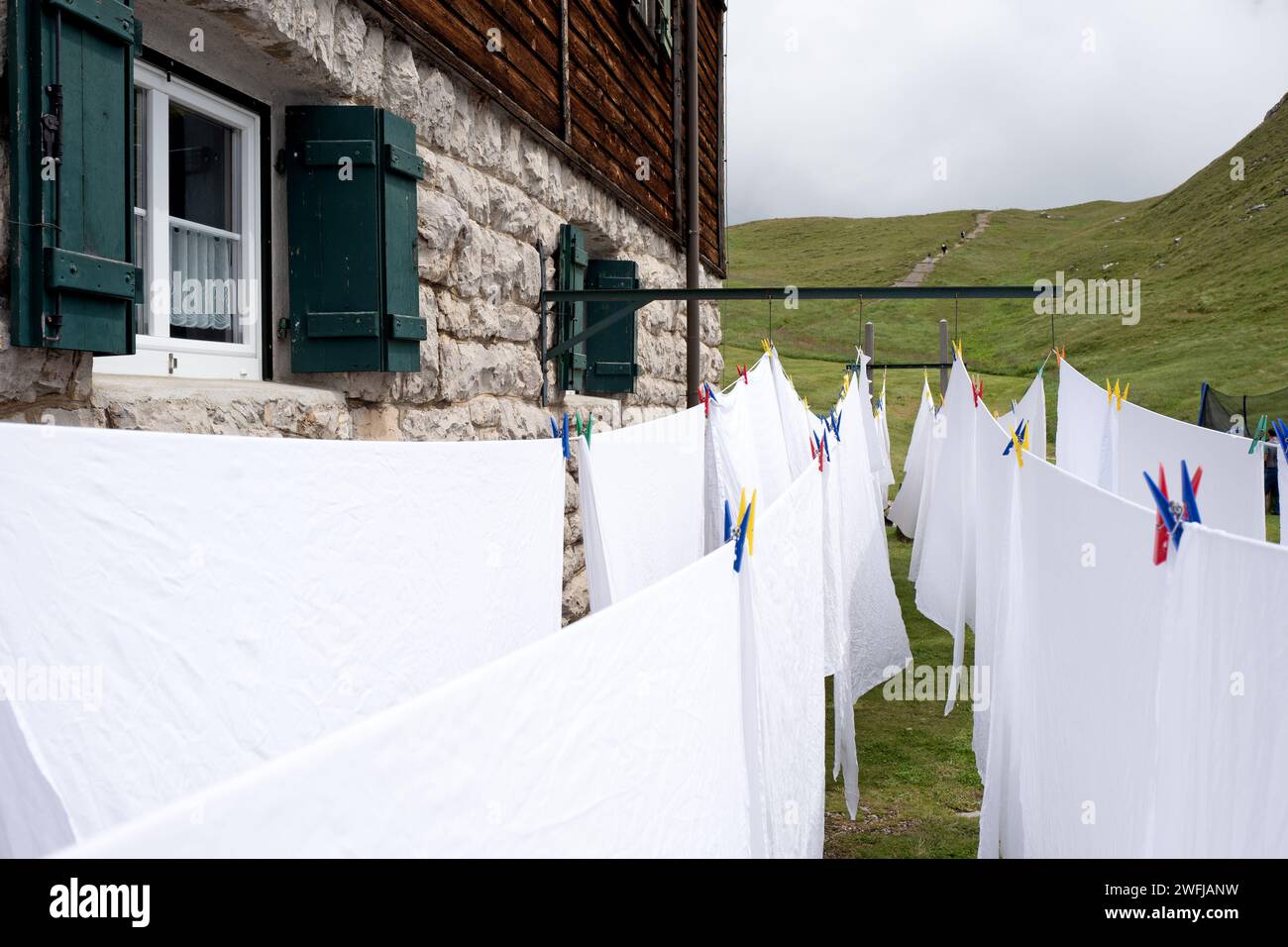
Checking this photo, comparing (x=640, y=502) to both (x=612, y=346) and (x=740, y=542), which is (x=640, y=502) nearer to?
(x=740, y=542)

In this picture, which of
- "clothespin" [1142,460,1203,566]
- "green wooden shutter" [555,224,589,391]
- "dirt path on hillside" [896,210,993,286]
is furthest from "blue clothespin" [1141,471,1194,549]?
"dirt path on hillside" [896,210,993,286]

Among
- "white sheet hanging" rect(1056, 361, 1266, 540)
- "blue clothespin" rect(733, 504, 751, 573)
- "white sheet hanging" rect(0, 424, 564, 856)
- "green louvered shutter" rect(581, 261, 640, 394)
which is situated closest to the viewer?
"white sheet hanging" rect(0, 424, 564, 856)

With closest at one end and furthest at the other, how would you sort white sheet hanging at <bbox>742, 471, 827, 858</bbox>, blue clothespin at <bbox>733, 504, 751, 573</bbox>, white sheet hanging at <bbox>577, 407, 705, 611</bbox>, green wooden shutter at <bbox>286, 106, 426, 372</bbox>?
blue clothespin at <bbox>733, 504, 751, 573</bbox> < white sheet hanging at <bbox>742, 471, 827, 858</bbox> < white sheet hanging at <bbox>577, 407, 705, 611</bbox> < green wooden shutter at <bbox>286, 106, 426, 372</bbox>

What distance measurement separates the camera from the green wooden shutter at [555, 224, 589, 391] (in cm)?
471

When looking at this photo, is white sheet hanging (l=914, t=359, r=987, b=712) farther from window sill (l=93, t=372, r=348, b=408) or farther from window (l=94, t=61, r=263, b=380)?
window (l=94, t=61, r=263, b=380)

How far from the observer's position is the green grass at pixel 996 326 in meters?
4.07

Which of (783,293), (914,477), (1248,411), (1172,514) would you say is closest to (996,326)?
(1248,411)

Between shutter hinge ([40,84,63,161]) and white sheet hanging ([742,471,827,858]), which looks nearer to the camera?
white sheet hanging ([742,471,827,858])

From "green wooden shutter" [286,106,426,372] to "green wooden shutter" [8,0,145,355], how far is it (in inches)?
34.4

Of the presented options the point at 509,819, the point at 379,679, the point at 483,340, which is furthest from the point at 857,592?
the point at 509,819

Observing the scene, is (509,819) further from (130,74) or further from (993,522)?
(993,522)

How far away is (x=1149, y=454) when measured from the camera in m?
4.29

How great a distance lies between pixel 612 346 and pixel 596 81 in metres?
1.38
